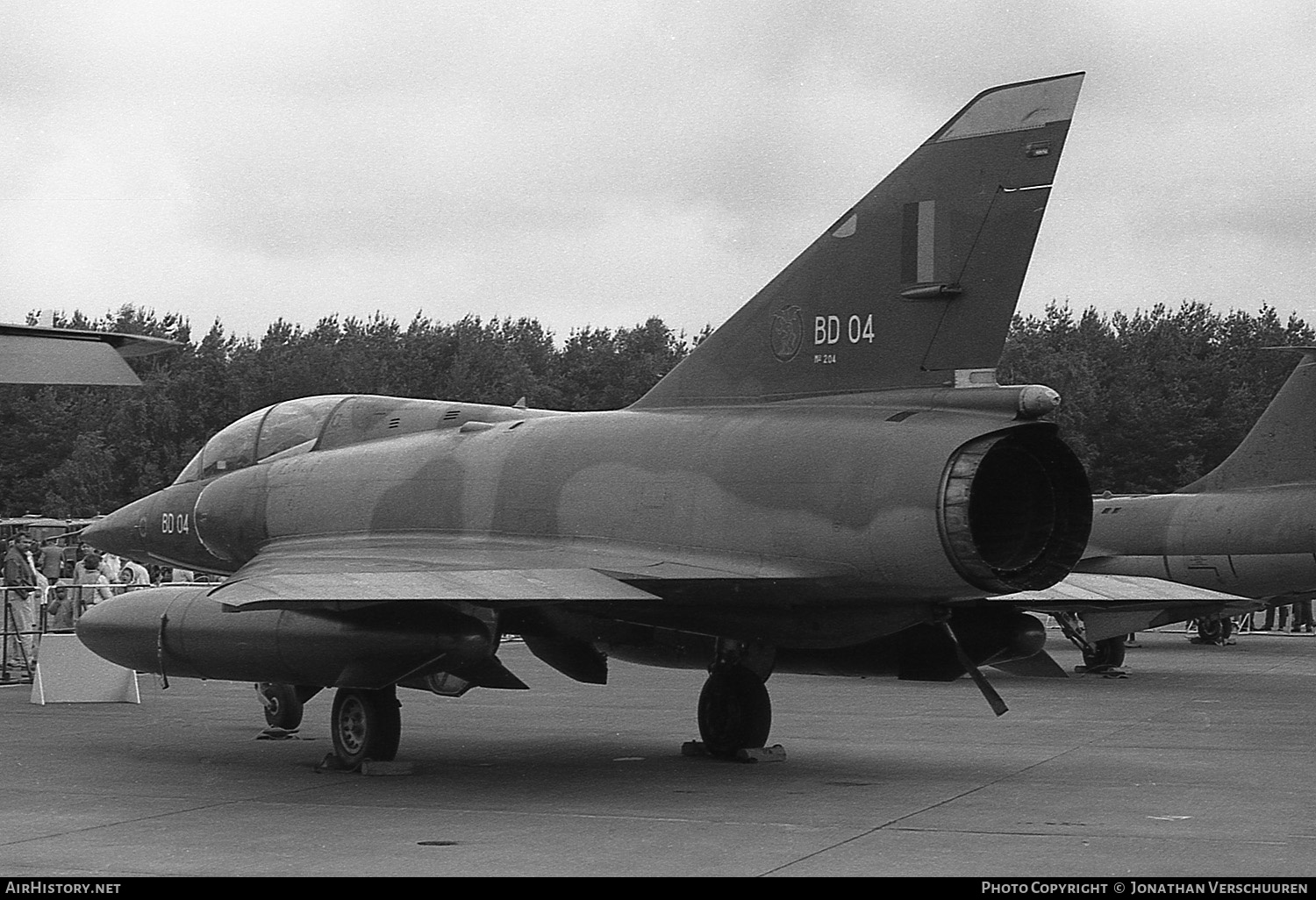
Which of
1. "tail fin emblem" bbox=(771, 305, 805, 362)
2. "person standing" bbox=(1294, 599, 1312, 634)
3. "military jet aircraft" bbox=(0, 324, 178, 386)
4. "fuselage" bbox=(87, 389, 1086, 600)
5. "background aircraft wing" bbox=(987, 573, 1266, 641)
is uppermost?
"tail fin emblem" bbox=(771, 305, 805, 362)

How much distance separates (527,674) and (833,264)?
1211 centimetres

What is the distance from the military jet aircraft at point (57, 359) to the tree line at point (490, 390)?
47.9 metres

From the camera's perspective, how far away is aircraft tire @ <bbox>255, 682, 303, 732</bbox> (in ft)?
43.0

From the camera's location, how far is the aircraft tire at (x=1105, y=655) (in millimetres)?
21375

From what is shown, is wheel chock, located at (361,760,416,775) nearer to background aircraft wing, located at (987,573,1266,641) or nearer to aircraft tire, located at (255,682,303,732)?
aircraft tire, located at (255,682,303,732)

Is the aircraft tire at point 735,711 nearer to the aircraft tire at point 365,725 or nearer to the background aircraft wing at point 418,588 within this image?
the background aircraft wing at point 418,588

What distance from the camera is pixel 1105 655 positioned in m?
21.5

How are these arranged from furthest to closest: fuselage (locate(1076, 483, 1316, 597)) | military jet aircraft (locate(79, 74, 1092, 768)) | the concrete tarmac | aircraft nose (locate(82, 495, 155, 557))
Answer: fuselage (locate(1076, 483, 1316, 597)) < aircraft nose (locate(82, 495, 155, 557)) < military jet aircraft (locate(79, 74, 1092, 768)) < the concrete tarmac

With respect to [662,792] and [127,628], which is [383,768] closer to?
[662,792]

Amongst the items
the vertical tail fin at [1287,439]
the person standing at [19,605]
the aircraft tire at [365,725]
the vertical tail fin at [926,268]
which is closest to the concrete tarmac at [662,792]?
the aircraft tire at [365,725]

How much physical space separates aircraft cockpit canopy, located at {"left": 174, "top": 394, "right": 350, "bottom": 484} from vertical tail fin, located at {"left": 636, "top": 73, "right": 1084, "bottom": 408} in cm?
430

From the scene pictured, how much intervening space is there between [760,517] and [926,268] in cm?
195

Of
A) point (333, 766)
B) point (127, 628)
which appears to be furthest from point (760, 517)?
point (127, 628)

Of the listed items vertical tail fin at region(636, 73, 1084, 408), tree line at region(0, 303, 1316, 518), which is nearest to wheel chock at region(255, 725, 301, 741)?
vertical tail fin at region(636, 73, 1084, 408)
